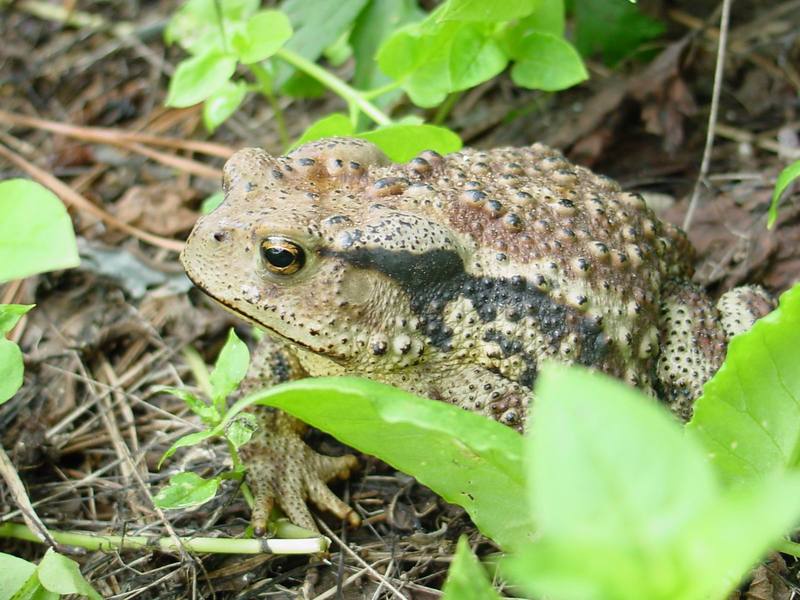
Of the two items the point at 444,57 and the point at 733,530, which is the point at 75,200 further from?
the point at 733,530


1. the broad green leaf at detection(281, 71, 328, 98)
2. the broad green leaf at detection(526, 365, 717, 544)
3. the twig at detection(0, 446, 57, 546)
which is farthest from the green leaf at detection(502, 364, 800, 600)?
the broad green leaf at detection(281, 71, 328, 98)

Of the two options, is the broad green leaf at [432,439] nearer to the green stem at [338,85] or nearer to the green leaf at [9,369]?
the green leaf at [9,369]

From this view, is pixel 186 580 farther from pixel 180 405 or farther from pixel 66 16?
pixel 66 16

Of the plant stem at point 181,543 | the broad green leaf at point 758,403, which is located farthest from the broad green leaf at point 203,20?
the broad green leaf at point 758,403

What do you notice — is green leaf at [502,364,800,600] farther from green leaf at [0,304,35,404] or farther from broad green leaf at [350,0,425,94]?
broad green leaf at [350,0,425,94]

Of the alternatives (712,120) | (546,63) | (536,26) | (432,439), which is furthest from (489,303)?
(712,120)

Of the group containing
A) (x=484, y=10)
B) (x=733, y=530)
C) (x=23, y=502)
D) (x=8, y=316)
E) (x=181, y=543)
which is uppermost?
(x=484, y=10)

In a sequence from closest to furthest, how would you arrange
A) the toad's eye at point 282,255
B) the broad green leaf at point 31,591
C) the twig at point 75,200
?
the broad green leaf at point 31,591
the toad's eye at point 282,255
the twig at point 75,200
